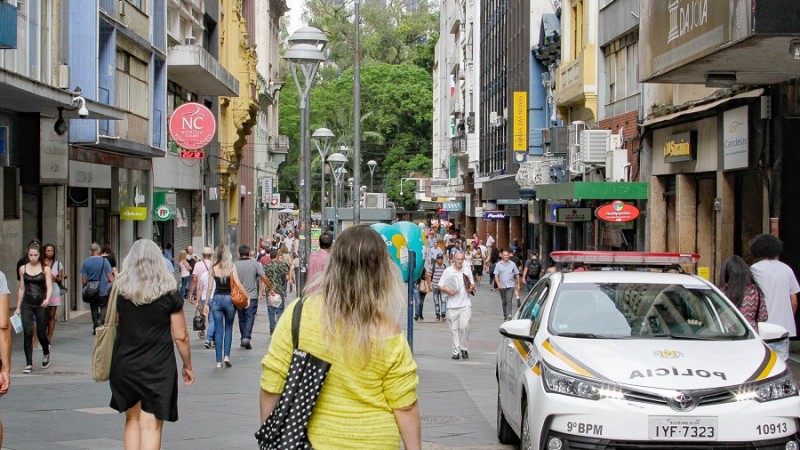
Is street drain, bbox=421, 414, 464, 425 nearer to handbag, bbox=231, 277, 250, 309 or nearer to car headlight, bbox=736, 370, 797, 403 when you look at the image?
car headlight, bbox=736, 370, 797, 403

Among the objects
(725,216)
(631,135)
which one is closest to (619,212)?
(631,135)

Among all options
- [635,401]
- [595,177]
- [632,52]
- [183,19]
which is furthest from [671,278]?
[183,19]

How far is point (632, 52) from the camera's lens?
2939 cm

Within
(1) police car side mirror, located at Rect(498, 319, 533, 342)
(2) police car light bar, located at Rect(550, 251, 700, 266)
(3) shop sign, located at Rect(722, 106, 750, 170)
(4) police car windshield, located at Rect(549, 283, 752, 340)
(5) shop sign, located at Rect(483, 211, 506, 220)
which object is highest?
(3) shop sign, located at Rect(722, 106, 750, 170)

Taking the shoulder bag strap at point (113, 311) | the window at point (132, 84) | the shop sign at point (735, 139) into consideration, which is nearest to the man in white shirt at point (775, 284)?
the shoulder bag strap at point (113, 311)

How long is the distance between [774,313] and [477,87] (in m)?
55.4

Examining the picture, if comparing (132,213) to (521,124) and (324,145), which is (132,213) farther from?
(324,145)

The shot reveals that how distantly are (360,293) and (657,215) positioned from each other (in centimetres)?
2360

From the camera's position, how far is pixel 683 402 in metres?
7.29

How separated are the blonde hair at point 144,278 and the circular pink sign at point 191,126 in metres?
25.1

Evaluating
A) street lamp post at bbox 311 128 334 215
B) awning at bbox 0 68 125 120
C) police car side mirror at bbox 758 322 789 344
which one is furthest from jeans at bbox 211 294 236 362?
street lamp post at bbox 311 128 334 215

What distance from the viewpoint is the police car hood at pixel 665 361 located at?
7449 millimetres

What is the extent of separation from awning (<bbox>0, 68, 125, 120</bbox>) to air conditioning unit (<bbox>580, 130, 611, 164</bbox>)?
46.7 ft

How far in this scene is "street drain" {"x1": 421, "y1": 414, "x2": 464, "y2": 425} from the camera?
37.3 feet
